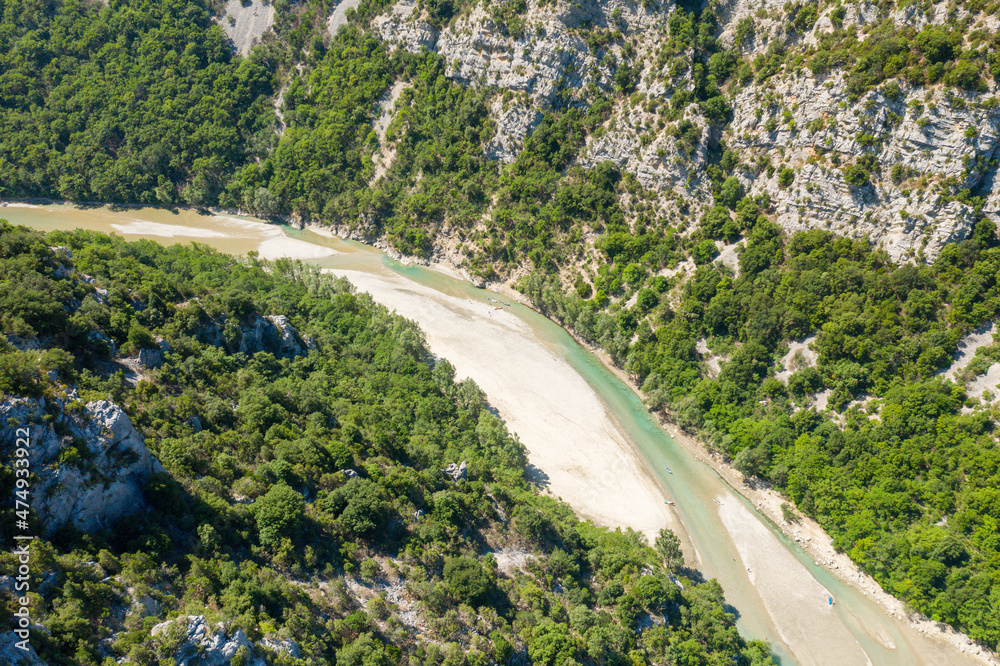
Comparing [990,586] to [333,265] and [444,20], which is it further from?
[444,20]

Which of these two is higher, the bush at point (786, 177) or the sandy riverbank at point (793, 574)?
the bush at point (786, 177)

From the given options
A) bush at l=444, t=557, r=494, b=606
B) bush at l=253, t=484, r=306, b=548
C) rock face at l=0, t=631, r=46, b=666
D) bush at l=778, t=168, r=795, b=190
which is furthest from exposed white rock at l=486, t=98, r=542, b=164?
rock face at l=0, t=631, r=46, b=666

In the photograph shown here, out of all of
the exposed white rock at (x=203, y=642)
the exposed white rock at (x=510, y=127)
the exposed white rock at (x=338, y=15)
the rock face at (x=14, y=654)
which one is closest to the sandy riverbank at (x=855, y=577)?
the exposed white rock at (x=203, y=642)

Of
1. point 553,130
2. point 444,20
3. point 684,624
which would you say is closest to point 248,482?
point 684,624

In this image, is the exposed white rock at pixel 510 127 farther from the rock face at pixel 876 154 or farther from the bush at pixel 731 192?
the rock face at pixel 876 154

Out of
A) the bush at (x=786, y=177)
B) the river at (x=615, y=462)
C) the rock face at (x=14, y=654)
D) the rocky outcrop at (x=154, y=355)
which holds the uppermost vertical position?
the bush at (x=786, y=177)

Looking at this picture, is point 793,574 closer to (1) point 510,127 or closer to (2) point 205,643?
(2) point 205,643
